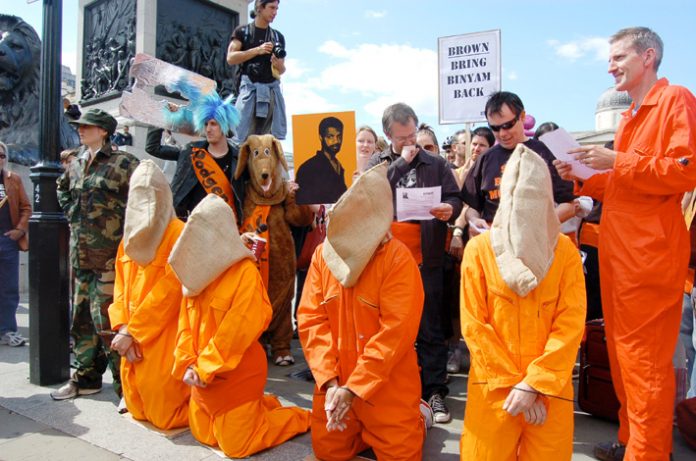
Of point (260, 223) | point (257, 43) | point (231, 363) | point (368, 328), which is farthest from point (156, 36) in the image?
point (368, 328)

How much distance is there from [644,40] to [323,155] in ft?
7.11

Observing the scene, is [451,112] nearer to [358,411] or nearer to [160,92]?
[358,411]

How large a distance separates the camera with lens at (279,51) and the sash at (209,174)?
59.4 inches

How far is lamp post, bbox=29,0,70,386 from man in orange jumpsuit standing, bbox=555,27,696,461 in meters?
4.08

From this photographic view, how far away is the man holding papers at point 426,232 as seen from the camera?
12.8 feet

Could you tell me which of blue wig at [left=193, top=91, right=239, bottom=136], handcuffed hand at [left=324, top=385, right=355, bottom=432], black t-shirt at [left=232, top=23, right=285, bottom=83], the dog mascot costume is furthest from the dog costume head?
handcuffed hand at [left=324, top=385, right=355, bottom=432]

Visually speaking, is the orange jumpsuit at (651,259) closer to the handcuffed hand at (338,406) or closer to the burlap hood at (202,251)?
the handcuffed hand at (338,406)

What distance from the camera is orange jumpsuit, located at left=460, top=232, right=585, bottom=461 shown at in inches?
99.0

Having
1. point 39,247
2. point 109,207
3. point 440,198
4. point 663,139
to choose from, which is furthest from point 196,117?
point 663,139

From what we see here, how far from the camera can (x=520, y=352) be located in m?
2.61

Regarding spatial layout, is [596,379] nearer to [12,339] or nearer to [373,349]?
[373,349]

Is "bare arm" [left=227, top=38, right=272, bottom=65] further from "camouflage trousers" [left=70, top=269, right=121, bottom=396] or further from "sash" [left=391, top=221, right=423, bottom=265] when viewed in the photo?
"sash" [left=391, top=221, right=423, bottom=265]

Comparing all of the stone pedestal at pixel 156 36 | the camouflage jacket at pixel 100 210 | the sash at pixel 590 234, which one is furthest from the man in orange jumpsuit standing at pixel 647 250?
the stone pedestal at pixel 156 36

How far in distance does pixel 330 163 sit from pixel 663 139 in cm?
218
